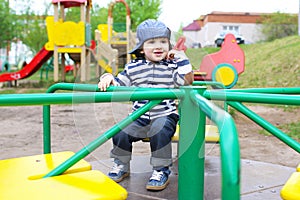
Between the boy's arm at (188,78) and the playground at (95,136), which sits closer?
the playground at (95,136)

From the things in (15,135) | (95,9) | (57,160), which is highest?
(95,9)

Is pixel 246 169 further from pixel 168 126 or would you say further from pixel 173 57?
pixel 173 57

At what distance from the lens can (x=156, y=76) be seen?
1.75 meters

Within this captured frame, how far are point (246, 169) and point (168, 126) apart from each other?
0.78 m

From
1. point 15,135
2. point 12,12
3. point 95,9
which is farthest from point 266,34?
point 15,135

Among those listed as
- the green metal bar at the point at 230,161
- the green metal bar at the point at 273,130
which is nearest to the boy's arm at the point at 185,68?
the green metal bar at the point at 273,130

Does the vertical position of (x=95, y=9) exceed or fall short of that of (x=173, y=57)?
it exceeds it

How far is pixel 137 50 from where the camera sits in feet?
5.96

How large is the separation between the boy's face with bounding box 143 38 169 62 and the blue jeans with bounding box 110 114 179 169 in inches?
10.6

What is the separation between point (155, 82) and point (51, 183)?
2.12ft

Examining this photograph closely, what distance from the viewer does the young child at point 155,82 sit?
1.66 meters

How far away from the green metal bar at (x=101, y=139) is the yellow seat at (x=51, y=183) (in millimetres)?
27

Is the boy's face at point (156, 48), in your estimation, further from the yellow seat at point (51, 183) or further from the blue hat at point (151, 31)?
the yellow seat at point (51, 183)

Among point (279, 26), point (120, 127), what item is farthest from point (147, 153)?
point (279, 26)
